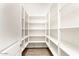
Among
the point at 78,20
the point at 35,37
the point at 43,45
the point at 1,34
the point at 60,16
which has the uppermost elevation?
the point at 60,16

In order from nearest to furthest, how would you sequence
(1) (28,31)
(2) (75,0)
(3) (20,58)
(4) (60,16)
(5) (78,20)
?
(3) (20,58), (2) (75,0), (5) (78,20), (4) (60,16), (1) (28,31)

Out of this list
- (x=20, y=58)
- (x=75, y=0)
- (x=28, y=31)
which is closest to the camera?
(x=20, y=58)

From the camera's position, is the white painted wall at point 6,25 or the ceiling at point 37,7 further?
the ceiling at point 37,7

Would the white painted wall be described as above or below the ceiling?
below

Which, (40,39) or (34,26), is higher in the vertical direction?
(34,26)

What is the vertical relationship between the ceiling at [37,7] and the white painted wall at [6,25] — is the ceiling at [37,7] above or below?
above

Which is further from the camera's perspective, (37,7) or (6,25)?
(37,7)

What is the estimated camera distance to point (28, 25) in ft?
19.0

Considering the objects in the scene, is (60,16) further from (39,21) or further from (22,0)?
(39,21)

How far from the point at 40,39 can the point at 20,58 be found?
A: 220 inches

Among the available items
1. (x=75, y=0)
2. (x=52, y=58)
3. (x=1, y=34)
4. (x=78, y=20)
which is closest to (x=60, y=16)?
(x=78, y=20)

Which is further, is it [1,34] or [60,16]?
[60,16]

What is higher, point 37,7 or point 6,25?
point 37,7

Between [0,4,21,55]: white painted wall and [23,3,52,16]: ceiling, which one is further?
[23,3,52,16]: ceiling
